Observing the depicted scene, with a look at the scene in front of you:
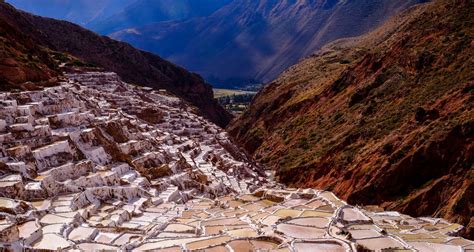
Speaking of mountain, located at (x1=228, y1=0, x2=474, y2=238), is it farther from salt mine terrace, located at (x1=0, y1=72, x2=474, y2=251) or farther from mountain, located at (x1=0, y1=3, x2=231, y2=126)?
mountain, located at (x1=0, y1=3, x2=231, y2=126)

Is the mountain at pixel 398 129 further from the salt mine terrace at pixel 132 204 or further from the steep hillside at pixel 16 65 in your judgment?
the steep hillside at pixel 16 65

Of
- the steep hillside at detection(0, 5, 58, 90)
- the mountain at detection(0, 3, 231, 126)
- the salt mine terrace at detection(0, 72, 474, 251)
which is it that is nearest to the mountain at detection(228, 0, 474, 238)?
the salt mine terrace at detection(0, 72, 474, 251)

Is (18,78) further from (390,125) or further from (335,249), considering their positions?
(390,125)

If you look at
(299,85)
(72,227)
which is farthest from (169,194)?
(299,85)

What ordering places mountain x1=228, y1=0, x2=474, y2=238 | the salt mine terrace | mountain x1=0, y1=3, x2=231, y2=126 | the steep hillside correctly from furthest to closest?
mountain x1=0, y1=3, x2=231, y2=126, mountain x1=228, y1=0, x2=474, y2=238, the steep hillside, the salt mine terrace

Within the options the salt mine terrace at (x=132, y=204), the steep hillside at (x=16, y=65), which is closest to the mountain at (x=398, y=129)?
the salt mine terrace at (x=132, y=204)

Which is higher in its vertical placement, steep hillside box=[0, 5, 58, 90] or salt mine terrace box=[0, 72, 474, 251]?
steep hillside box=[0, 5, 58, 90]

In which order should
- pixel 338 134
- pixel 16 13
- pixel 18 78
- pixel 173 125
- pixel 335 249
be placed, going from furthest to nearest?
pixel 16 13
pixel 338 134
pixel 173 125
pixel 18 78
pixel 335 249
